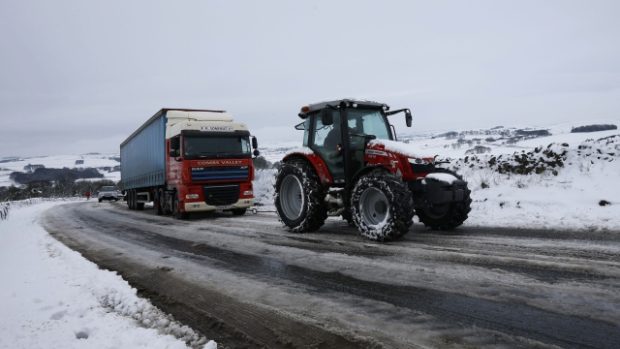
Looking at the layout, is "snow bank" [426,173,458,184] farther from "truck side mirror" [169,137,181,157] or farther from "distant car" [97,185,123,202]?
"distant car" [97,185,123,202]

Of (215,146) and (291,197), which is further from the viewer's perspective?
(215,146)

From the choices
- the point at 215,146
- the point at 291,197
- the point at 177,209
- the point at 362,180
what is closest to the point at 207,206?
the point at 177,209

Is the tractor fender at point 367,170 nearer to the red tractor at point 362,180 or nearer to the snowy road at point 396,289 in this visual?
the red tractor at point 362,180

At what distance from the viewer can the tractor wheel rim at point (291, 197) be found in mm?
8211

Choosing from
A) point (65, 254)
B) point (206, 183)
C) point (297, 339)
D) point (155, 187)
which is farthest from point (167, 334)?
point (155, 187)

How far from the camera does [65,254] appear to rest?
6.68 meters

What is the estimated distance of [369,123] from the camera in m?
7.55

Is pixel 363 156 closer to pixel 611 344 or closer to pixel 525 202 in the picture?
pixel 525 202

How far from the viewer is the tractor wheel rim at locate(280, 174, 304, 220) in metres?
8.21

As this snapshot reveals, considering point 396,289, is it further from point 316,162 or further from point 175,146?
point 175,146

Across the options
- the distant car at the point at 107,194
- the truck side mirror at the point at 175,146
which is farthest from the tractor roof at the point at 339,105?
the distant car at the point at 107,194

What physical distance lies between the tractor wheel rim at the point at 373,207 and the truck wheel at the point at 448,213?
34.6 inches

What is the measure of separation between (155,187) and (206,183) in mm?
4263

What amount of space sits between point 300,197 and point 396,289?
4601 millimetres
